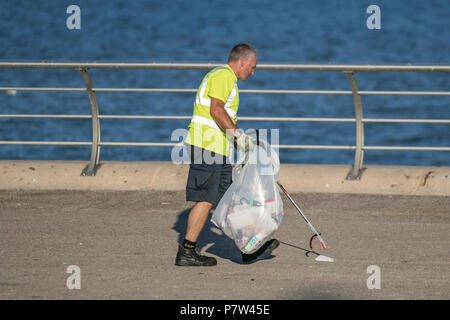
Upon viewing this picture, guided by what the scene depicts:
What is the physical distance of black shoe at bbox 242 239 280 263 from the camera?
6.84 metres

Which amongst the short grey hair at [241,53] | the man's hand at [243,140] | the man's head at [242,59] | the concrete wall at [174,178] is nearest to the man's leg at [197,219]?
the man's hand at [243,140]

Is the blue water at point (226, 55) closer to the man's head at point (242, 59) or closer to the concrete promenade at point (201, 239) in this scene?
the concrete promenade at point (201, 239)

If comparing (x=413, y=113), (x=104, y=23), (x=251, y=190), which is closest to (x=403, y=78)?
(x=413, y=113)

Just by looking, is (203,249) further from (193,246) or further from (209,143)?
(209,143)

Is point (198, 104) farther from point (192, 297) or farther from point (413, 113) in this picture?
point (413, 113)

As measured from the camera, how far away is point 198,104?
22.1 feet

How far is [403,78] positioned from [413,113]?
38.4 feet

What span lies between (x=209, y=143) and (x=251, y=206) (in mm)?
545

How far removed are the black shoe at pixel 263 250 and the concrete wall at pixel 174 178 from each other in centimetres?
223

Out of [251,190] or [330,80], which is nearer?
[251,190]

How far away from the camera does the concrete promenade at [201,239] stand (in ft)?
20.4

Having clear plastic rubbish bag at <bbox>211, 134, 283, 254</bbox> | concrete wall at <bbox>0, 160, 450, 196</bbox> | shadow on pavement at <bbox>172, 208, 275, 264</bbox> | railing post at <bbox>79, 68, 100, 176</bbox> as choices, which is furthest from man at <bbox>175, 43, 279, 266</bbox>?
railing post at <bbox>79, 68, 100, 176</bbox>
